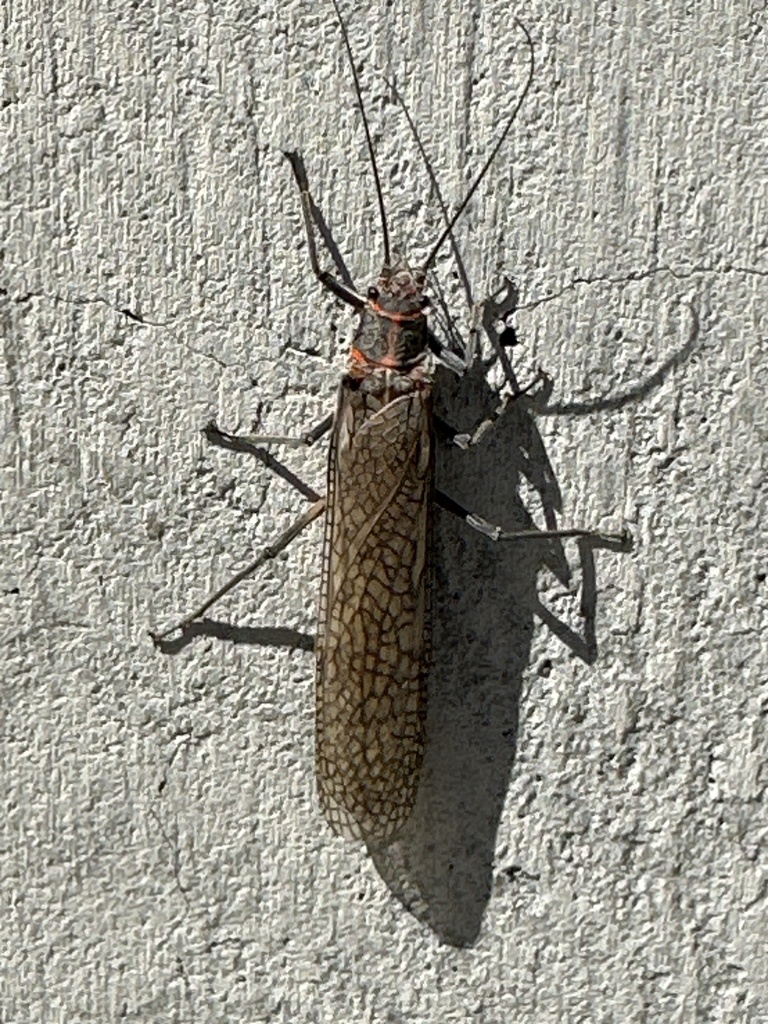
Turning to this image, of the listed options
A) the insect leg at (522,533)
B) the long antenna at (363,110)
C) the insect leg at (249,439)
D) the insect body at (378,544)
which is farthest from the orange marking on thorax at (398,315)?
the insect leg at (522,533)

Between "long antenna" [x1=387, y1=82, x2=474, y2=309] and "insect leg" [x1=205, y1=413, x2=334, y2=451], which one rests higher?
"long antenna" [x1=387, y1=82, x2=474, y2=309]

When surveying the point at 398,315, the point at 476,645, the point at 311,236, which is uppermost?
the point at 311,236

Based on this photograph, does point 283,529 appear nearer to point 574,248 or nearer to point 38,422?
point 38,422

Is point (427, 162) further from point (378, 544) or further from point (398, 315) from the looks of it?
point (378, 544)

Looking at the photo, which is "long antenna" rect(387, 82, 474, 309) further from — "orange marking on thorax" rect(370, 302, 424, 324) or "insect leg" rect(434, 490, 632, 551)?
"insect leg" rect(434, 490, 632, 551)

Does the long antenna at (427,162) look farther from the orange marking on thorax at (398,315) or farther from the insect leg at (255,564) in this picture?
the insect leg at (255,564)

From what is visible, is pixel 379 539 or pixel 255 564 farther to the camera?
pixel 255 564

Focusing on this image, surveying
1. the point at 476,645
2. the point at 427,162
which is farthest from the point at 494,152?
the point at 476,645

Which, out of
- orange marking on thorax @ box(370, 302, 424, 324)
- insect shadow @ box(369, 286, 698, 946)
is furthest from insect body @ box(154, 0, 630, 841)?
insect shadow @ box(369, 286, 698, 946)
